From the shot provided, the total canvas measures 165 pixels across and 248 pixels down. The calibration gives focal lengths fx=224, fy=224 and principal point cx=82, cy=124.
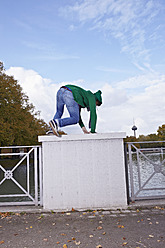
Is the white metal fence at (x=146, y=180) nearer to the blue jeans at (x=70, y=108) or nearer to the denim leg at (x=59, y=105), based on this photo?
the blue jeans at (x=70, y=108)

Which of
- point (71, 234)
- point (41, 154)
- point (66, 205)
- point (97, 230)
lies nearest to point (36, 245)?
point (71, 234)

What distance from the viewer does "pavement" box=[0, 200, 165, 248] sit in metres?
3.30

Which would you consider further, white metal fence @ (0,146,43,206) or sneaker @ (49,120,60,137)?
white metal fence @ (0,146,43,206)

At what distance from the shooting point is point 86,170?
17.0 feet

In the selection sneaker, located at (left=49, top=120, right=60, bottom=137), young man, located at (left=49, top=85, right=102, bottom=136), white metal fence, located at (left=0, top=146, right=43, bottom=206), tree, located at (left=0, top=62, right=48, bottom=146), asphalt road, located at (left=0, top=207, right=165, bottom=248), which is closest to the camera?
asphalt road, located at (left=0, top=207, right=165, bottom=248)

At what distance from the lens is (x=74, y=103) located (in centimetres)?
545

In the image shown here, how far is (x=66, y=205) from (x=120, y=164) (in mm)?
1554

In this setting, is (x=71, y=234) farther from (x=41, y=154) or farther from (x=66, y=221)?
(x=41, y=154)

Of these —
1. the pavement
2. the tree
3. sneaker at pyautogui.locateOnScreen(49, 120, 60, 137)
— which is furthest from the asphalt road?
the tree

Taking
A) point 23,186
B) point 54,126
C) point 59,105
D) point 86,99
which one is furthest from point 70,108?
point 23,186

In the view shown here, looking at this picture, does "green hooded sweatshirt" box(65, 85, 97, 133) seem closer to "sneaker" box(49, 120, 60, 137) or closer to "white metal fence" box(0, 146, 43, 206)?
"sneaker" box(49, 120, 60, 137)

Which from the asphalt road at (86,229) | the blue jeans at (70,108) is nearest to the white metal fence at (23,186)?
the asphalt road at (86,229)

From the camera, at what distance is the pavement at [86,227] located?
3.30 metres

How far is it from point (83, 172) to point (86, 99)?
178cm
